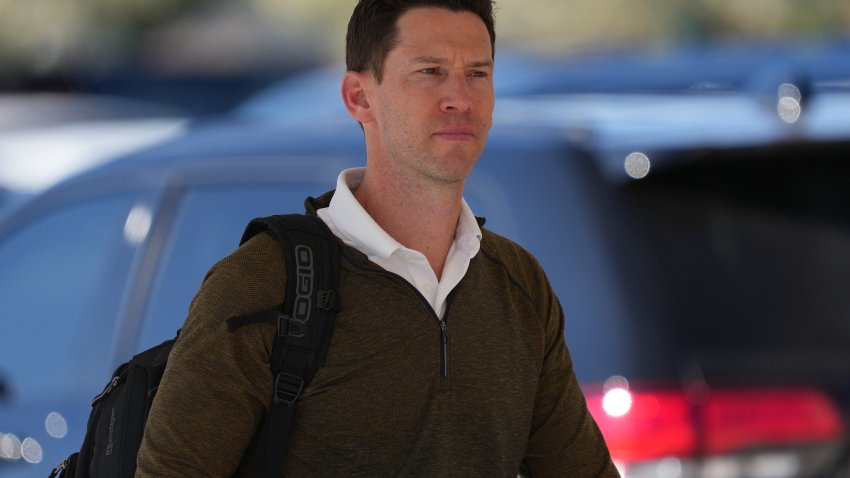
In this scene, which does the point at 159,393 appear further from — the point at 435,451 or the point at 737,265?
the point at 737,265

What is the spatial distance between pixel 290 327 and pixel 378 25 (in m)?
0.51

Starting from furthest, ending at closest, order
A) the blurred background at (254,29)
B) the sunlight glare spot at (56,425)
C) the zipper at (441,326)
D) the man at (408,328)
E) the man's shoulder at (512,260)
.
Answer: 1. the blurred background at (254,29)
2. the sunlight glare spot at (56,425)
3. the man's shoulder at (512,260)
4. the zipper at (441,326)
5. the man at (408,328)

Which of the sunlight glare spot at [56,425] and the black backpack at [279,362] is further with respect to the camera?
the sunlight glare spot at [56,425]

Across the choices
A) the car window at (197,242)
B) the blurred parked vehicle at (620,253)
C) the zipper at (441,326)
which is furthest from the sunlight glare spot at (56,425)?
the zipper at (441,326)

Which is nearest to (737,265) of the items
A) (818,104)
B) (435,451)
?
(818,104)

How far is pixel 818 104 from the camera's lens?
3479 millimetres

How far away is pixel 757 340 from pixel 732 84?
1321 millimetres

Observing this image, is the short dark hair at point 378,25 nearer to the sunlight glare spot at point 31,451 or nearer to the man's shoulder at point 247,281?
the man's shoulder at point 247,281

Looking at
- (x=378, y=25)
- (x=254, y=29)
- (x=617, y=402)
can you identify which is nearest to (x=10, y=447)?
(x=617, y=402)

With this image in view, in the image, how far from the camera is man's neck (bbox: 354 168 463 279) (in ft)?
7.20

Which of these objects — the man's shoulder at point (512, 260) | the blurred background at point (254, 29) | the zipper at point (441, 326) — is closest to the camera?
the zipper at point (441, 326)

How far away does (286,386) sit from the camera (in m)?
1.98

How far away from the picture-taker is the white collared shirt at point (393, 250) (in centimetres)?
213

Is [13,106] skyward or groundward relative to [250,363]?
skyward
